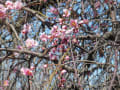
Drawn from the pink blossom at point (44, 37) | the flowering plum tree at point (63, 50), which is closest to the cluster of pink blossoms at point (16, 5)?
the flowering plum tree at point (63, 50)

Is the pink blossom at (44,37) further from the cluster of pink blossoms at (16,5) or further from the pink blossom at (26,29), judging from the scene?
the cluster of pink blossoms at (16,5)

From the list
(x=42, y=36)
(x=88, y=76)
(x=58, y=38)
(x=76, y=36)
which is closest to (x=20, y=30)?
(x=42, y=36)

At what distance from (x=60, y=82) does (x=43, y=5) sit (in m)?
1.33

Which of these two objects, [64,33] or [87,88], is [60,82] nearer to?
[87,88]

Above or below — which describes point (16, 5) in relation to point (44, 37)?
above

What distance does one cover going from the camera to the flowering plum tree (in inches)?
73.5

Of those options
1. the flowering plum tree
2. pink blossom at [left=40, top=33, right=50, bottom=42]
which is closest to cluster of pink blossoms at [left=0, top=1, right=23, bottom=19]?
the flowering plum tree

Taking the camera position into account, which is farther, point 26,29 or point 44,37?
point 26,29

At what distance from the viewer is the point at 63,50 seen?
2.12 meters

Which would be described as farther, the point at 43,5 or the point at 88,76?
the point at 43,5

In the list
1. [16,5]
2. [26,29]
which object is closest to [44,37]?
[26,29]

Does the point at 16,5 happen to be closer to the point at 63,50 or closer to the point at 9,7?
the point at 9,7

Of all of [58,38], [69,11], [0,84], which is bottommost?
[0,84]

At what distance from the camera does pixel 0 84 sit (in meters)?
2.20
